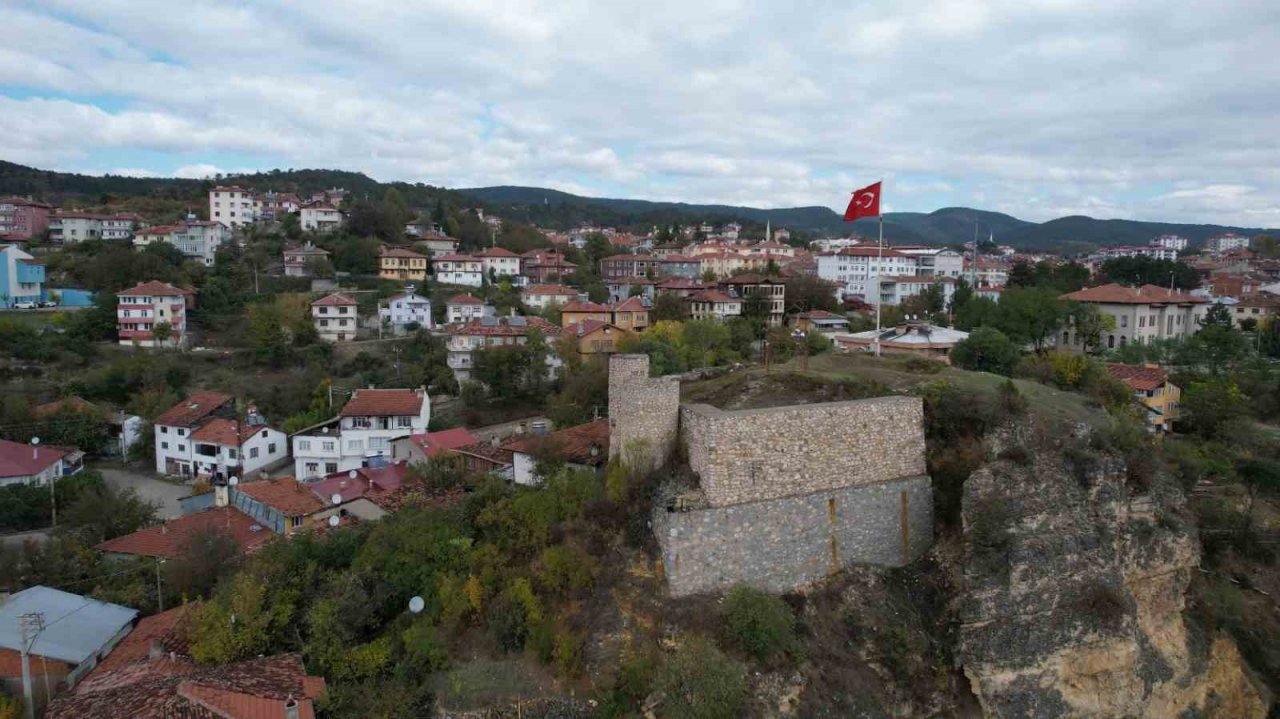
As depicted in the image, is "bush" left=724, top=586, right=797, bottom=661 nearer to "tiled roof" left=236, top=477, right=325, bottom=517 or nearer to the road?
"tiled roof" left=236, top=477, right=325, bottom=517

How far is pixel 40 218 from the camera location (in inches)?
2751

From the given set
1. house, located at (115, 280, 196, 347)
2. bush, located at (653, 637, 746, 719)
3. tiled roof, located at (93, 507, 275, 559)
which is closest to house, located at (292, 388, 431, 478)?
tiled roof, located at (93, 507, 275, 559)

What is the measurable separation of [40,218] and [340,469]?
2410 inches

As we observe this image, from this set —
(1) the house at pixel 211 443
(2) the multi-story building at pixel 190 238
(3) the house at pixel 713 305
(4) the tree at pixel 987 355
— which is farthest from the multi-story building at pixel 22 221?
(4) the tree at pixel 987 355

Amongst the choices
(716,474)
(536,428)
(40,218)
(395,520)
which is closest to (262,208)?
(40,218)

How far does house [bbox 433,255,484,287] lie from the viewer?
63.0 m

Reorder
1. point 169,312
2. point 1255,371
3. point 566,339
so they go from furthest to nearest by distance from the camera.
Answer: point 169,312
point 566,339
point 1255,371

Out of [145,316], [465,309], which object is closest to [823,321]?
[465,309]

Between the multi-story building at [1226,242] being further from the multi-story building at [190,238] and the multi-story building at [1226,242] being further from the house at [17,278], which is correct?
the house at [17,278]

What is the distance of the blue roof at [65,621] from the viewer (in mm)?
15469

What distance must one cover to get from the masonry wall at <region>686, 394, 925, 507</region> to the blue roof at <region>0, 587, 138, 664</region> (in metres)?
13.4

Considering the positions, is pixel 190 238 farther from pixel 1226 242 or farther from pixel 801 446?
pixel 1226 242

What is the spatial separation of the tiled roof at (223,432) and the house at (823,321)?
28.3m

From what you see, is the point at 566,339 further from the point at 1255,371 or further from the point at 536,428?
the point at 1255,371
